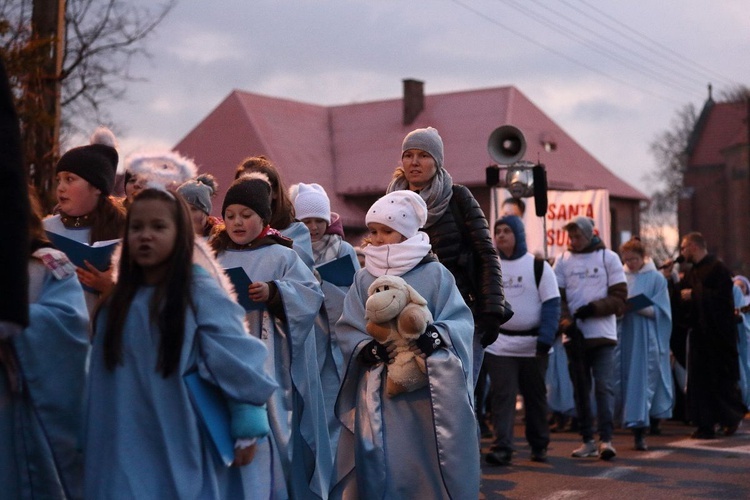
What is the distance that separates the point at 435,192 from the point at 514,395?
3.97 metres

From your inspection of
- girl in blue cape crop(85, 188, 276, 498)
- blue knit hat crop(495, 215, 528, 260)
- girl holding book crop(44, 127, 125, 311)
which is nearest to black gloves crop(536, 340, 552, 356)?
blue knit hat crop(495, 215, 528, 260)

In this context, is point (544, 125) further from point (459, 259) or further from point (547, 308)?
point (459, 259)

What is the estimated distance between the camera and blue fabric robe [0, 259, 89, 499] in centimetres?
466

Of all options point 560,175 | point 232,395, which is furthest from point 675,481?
point 560,175

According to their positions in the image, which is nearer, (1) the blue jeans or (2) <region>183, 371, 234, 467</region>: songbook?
(2) <region>183, 371, 234, 467</region>: songbook

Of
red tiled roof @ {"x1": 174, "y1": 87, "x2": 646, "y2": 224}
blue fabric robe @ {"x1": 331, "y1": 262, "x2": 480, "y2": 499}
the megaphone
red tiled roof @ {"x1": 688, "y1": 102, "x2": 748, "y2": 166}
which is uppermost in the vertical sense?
red tiled roof @ {"x1": 688, "y1": 102, "x2": 748, "y2": 166}

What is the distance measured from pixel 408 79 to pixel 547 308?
3886 centimetres

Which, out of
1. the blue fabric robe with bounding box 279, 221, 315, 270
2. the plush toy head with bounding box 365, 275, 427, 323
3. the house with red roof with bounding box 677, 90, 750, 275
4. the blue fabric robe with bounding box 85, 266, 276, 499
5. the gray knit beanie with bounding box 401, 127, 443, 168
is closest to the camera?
the blue fabric robe with bounding box 85, 266, 276, 499

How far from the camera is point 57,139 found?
1495cm

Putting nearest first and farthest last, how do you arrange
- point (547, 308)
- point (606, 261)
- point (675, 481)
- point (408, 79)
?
point (675, 481)
point (547, 308)
point (606, 261)
point (408, 79)

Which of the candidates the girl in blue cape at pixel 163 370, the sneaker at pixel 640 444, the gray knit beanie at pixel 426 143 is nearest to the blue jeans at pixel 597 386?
the sneaker at pixel 640 444

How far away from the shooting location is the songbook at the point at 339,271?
863 centimetres

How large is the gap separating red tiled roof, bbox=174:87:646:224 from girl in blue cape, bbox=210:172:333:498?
1501 inches

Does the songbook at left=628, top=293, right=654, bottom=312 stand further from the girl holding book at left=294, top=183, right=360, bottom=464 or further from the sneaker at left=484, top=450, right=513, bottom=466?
the girl holding book at left=294, top=183, right=360, bottom=464
